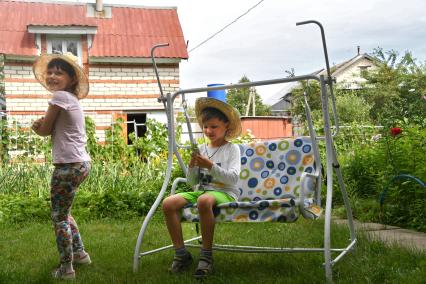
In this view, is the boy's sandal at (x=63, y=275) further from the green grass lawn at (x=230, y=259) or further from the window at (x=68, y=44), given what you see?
the window at (x=68, y=44)

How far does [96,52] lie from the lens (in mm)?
13633

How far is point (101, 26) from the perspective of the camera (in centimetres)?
1441

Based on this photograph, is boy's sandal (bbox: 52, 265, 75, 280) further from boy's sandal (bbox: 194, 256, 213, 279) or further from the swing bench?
boy's sandal (bbox: 194, 256, 213, 279)

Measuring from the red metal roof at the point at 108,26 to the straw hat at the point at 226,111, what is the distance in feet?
34.1

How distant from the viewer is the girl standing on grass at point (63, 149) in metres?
2.99

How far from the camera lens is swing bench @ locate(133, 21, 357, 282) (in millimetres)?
2793

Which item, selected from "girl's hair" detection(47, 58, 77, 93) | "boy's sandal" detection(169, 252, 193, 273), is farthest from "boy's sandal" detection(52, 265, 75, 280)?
"girl's hair" detection(47, 58, 77, 93)

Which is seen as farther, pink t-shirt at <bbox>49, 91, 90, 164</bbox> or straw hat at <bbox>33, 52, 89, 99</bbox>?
straw hat at <bbox>33, 52, 89, 99</bbox>

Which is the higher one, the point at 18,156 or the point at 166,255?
the point at 18,156

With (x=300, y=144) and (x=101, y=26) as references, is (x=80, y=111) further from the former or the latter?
(x=101, y=26)

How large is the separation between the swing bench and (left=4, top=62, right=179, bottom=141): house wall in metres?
10.4

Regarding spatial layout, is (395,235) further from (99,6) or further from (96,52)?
(99,6)

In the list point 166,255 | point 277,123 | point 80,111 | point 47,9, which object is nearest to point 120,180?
point 166,255

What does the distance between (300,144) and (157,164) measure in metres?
4.06
